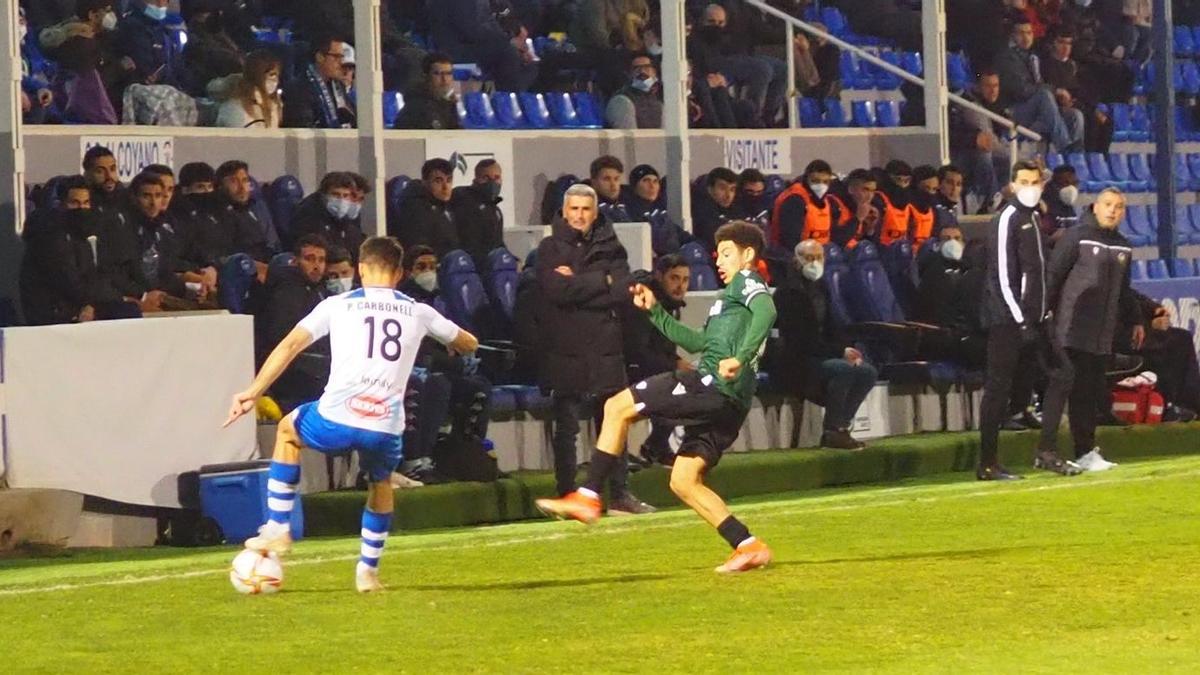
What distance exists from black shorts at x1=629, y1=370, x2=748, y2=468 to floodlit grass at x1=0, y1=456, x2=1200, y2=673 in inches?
23.5

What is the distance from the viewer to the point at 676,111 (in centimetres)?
1941

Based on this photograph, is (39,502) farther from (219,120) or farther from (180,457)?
(219,120)

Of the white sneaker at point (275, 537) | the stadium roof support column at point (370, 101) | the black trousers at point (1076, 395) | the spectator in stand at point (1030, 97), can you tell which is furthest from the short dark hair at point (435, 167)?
the spectator in stand at point (1030, 97)

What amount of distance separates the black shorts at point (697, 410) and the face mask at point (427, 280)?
4989mm

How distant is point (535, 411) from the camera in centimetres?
1642

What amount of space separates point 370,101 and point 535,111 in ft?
12.0

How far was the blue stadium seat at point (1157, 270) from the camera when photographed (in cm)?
2427

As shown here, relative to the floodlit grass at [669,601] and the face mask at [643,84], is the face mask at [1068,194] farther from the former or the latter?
the floodlit grass at [669,601]

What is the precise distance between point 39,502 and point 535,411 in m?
4.31

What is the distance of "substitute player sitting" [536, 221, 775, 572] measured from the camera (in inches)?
421

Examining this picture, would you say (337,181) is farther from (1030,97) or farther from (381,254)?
(1030,97)

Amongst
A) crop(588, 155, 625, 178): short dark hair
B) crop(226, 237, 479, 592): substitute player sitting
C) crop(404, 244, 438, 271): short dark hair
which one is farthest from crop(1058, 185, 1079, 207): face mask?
crop(226, 237, 479, 592): substitute player sitting

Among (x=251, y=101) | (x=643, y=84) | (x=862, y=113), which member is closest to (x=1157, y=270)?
(x=862, y=113)

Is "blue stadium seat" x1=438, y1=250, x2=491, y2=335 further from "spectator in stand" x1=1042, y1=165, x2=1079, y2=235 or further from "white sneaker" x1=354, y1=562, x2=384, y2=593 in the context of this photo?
"spectator in stand" x1=1042, y1=165, x2=1079, y2=235
